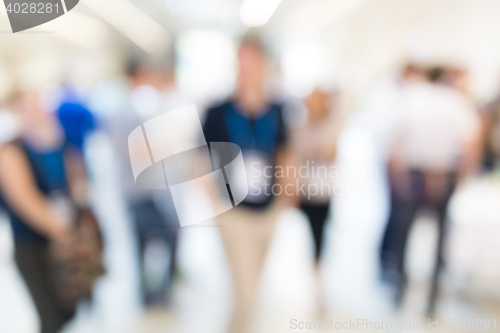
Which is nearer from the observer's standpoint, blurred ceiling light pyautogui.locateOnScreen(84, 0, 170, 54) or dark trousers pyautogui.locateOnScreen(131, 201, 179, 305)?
blurred ceiling light pyautogui.locateOnScreen(84, 0, 170, 54)

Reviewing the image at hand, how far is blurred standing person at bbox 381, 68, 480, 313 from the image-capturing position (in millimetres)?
1411

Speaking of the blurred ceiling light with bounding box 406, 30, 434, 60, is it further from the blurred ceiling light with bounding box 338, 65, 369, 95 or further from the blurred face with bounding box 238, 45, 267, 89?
the blurred face with bounding box 238, 45, 267, 89

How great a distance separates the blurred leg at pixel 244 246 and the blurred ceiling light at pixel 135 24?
0.89 metres

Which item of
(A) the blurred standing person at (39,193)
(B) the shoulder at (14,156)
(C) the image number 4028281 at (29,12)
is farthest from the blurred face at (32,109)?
(C) the image number 4028281 at (29,12)

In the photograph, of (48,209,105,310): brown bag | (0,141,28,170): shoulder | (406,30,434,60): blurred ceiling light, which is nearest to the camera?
(0,141,28,170): shoulder

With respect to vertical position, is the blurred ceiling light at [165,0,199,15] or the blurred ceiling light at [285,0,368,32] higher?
the blurred ceiling light at [165,0,199,15]

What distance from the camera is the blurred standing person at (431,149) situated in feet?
4.63

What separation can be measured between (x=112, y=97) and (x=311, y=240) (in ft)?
3.96

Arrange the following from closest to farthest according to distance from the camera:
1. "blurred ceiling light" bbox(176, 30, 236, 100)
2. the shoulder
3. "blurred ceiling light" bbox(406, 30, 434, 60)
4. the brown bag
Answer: the shoulder < the brown bag < "blurred ceiling light" bbox(176, 30, 236, 100) < "blurred ceiling light" bbox(406, 30, 434, 60)

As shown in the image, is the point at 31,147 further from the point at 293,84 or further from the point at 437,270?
the point at 437,270

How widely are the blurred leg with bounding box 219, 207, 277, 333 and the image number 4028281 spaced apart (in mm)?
1124

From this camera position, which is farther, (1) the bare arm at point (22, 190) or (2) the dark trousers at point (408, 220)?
(2) the dark trousers at point (408, 220)
